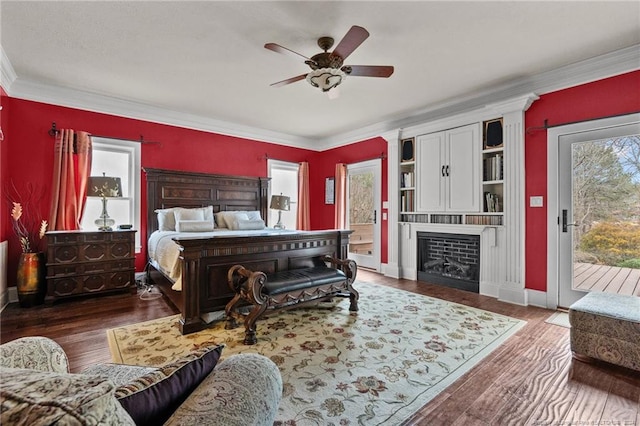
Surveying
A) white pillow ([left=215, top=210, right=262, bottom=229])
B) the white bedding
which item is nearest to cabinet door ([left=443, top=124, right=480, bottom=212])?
the white bedding

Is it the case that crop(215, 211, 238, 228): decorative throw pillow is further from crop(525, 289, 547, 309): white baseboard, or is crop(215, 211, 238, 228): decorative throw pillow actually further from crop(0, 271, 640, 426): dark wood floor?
crop(525, 289, 547, 309): white baseboard

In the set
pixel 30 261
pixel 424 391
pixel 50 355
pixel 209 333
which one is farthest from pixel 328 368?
pixel 30 261

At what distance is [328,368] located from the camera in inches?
86.3

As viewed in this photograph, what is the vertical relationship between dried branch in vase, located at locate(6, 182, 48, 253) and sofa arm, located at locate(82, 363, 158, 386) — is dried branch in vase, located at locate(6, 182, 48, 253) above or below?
above

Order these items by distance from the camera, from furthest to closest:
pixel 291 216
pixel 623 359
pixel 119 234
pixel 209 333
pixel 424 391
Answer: pixel 291 216, pixel 119 234, pixel 209 333, pixel 623 359, pixel 424 391

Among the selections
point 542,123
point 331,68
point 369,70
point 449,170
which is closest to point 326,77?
point 331,68

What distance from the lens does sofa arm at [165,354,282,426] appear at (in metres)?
0.72

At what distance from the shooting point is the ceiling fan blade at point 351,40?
2218 mm

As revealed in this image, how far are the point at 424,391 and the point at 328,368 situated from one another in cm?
66

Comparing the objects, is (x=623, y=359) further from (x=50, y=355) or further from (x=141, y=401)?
(x=50, y=355)

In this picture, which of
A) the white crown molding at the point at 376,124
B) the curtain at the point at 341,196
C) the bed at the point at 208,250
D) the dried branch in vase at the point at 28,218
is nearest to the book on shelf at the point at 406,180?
the white crown molding at the point at 376,124

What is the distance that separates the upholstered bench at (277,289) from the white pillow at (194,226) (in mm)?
1702

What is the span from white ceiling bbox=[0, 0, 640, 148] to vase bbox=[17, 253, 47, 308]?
6.99 ft

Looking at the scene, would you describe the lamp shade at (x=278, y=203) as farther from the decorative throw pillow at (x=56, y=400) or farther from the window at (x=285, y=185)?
the decorative throw pillow at (x=56, y=400)
